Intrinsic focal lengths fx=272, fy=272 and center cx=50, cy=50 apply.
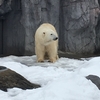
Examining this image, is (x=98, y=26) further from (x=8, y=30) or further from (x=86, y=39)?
(x=8, y=30)

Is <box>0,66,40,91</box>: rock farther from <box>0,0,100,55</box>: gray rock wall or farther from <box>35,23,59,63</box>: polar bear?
<box>0,0,100,55</box>: gray rock wall

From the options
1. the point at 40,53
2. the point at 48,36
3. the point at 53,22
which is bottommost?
the point at 40,53

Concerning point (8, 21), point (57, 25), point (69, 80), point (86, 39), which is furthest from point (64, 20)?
point (69, 80)

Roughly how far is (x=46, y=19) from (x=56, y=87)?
295 inches

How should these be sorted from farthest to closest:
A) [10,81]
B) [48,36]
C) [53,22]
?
[53,22] → [48,36] → [10,81]

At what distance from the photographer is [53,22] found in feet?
35.6

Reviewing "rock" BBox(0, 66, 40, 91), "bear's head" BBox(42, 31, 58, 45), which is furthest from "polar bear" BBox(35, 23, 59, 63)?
"rock" BBox(0, 66, 40, 91)

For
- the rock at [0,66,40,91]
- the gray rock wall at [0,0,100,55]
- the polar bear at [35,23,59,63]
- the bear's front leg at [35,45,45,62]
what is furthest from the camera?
the gray rock wall at [0,0,100,55]

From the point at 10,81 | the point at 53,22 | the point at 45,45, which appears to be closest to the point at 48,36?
the point at 45,45

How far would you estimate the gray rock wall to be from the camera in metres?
10.4

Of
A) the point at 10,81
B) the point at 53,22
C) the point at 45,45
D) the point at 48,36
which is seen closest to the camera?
the point at 10,81

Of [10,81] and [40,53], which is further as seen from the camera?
[40,53]

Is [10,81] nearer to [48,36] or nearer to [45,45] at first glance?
[48,36]

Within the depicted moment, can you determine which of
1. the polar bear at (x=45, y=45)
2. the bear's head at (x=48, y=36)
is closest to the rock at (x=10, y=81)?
the bear's head at (x=48, y=36)
